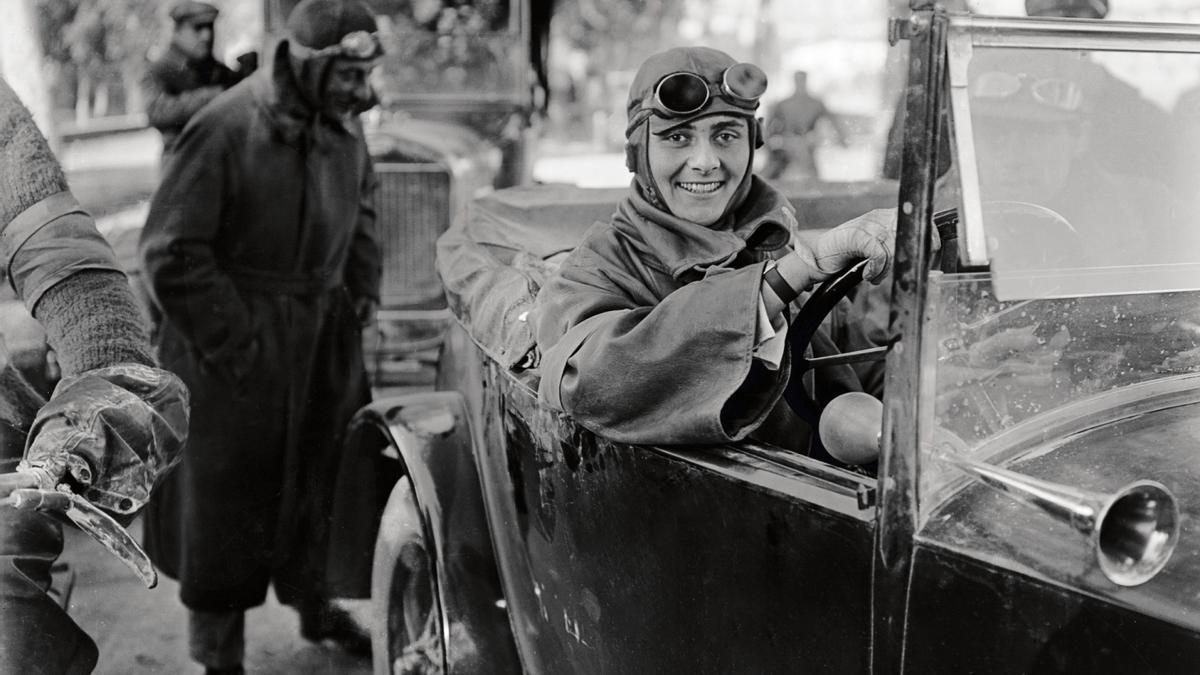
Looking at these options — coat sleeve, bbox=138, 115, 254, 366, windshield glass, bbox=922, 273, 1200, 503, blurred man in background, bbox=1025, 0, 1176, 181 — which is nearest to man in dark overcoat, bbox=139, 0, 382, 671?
coat sleeve, bbox=138, 115, 254, 366

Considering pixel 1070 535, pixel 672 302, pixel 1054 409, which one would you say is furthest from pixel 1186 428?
pixel 672 302

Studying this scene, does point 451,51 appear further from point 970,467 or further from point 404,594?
point 970,467

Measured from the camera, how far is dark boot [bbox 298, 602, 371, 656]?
2.90 metres

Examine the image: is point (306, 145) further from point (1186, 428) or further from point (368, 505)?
point (1186, 428)

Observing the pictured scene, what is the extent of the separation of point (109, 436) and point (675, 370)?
1.17 metres

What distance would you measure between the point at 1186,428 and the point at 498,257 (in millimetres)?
1688

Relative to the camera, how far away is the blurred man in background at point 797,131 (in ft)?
21.1

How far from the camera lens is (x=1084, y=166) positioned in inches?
66.6

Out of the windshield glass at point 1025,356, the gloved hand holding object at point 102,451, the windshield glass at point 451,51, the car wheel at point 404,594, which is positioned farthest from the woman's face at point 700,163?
the windshield glass at point 451,51

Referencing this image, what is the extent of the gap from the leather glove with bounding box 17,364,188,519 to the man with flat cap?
2.48 feet

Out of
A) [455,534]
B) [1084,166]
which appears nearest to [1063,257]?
[1084,166]

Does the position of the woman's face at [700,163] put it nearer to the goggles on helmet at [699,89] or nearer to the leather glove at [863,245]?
the goggles on helmet at [699,89]

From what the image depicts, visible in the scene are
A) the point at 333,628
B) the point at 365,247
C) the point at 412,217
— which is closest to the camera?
the point at 333,628

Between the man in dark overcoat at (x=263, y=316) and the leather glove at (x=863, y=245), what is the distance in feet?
6.07
